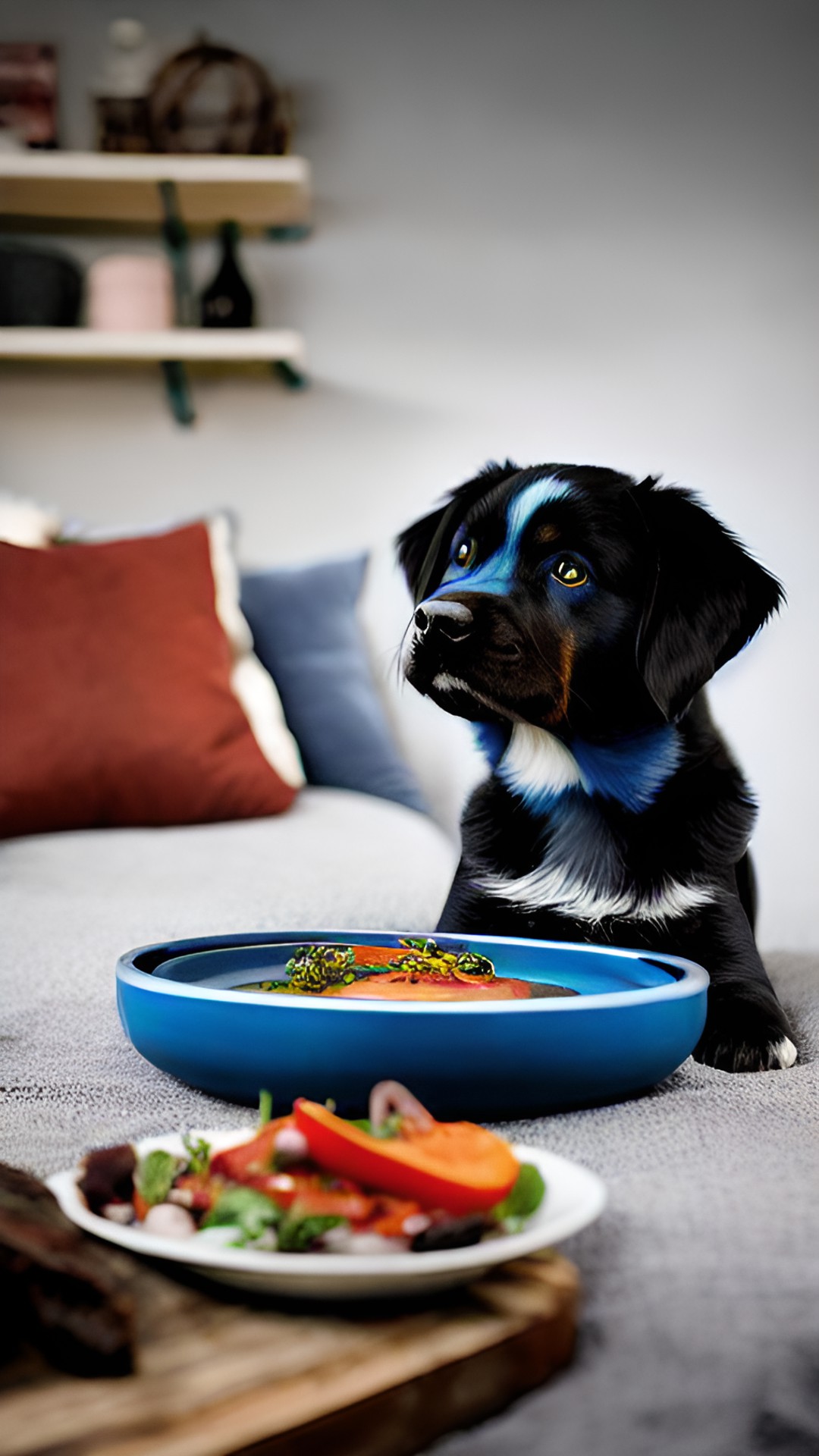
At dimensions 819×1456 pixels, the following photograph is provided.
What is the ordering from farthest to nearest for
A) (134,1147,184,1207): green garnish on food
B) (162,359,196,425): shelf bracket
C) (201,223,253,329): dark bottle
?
(162,359,196,425): shelf bracket < (201,223,253,329): dark bottle < (134,1147,184,1207): green garnish on food

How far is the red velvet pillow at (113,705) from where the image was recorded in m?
1.60

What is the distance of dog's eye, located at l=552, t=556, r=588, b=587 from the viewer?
0.79 m

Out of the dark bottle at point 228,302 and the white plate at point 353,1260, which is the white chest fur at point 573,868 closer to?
the white plate at point 353,1260

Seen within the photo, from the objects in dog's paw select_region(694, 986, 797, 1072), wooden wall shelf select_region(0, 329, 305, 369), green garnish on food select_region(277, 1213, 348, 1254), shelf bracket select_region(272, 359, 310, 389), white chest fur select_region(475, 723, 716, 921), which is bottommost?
dog's paw select_region(694, 986, 797, 1072)

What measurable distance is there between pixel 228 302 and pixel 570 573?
189cm

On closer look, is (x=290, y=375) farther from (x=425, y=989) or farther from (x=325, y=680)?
(x=425, y=989)

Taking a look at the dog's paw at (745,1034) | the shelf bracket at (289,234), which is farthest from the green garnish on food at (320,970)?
the shelf bracket at (289,234)

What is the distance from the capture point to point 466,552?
87cm

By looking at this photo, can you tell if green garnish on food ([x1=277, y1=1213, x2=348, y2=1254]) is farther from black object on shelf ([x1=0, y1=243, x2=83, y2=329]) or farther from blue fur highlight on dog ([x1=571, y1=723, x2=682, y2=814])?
black object on shelf ([x1=0, y1=243, x2=83, y2=329])

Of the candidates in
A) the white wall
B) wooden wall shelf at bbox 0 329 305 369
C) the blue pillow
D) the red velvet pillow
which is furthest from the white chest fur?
the white wall

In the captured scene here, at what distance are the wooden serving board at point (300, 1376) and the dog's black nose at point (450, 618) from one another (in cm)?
39

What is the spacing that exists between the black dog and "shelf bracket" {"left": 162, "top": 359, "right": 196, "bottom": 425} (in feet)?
6.16

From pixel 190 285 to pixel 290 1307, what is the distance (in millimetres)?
2528

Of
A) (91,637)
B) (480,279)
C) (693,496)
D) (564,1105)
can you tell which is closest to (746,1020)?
(564,1105)
